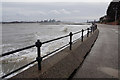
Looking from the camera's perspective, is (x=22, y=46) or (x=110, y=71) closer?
(x=110, y=71)

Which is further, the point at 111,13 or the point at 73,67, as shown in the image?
the point at 111,13

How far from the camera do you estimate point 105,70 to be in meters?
5.27

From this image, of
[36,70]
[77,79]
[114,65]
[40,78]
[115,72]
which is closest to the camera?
[40,78]

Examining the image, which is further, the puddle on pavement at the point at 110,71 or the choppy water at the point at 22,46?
the choppy water at the point at 22,46

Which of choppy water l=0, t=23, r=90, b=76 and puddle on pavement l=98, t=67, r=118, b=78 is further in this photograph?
choppy water l=0, t=23, r=90, b=76

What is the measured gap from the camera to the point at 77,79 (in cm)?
446


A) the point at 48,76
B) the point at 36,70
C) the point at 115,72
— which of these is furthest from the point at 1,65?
the point at 115,72

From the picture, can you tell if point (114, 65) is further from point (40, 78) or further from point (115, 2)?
point (115, 2)

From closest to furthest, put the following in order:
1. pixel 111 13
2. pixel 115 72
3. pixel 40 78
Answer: pixel 40 78
pixel 115 72
pixel 111 13

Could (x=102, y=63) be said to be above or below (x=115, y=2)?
below

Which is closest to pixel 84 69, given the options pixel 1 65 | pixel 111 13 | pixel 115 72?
pixel 115 72

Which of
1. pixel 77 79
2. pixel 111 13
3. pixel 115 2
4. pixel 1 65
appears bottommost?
pixel 1 65

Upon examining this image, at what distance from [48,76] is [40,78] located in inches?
11.8

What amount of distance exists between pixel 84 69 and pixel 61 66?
2.98 ft
